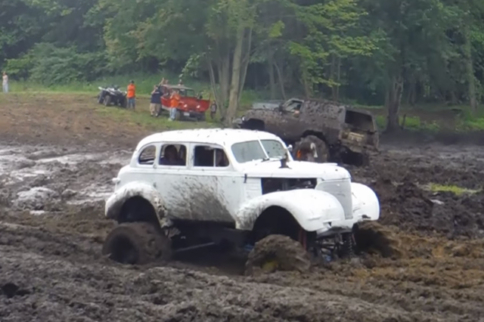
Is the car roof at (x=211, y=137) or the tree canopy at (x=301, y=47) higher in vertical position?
the tree canopy at (x=301, y=47)

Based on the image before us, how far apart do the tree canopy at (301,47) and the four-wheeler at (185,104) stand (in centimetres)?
84

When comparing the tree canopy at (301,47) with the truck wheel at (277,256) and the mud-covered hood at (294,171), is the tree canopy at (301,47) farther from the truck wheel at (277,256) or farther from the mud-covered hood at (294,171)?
the truck wheel at (277,256)

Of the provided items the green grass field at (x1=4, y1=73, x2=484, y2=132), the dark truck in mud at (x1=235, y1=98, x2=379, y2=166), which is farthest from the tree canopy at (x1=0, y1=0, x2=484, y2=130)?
the dark truck in mud at (x1=235, y1=98, x2=379, y2=166)

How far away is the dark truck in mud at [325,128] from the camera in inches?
1081

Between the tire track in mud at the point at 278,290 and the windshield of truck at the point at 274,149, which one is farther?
the windshield of truck at the point at 274,149

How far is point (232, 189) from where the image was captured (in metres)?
13.6

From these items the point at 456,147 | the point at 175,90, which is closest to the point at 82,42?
the point at 175,90

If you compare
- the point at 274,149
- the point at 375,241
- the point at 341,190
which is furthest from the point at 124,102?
the point at 341,190

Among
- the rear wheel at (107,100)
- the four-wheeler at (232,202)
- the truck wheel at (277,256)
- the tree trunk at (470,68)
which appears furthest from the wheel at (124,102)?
the truck wheel at (277,256)

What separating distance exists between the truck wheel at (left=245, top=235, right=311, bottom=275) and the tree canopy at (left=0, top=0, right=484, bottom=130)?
26.8 metres

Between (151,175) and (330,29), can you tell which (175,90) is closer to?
(330,29)

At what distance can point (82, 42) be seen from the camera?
68.6 metres

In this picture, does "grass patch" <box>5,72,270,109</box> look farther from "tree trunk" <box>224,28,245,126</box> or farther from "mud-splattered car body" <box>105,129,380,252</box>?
"mud-splattered car body" <box>105,129,380,252</box>

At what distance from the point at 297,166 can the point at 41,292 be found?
4.56 meters
